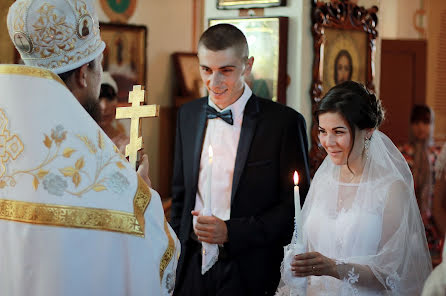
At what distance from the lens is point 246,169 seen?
371cm

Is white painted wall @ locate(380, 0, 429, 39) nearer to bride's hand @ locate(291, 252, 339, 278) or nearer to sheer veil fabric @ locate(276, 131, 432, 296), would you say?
sheer veil fabric @ locate(276, 131, 432, 296)

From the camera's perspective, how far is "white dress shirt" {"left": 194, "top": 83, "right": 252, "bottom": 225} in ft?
12.3

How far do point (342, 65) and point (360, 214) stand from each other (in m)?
2.03

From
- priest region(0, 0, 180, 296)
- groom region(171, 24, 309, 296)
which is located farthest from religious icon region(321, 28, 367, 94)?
priest region(0, 0, 180, 296)

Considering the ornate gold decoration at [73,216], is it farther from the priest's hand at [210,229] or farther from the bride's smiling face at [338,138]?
the bride's smiling face at [338,138]

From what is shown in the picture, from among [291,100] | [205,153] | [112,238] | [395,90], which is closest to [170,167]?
[395,90]

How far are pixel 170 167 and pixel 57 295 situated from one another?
7.56 metres

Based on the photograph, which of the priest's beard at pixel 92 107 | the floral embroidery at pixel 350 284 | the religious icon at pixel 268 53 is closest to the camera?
the priest's beard at pixel 92 107

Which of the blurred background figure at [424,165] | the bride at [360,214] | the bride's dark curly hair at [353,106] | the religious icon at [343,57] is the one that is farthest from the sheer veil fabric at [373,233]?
the blurred background figure at [424,165]

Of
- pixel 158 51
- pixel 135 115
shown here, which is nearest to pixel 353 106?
pixel 135 115

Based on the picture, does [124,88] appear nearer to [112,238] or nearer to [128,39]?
[128,39]

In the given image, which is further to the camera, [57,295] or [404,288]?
[404,288]

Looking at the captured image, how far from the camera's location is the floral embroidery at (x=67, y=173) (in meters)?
2.29

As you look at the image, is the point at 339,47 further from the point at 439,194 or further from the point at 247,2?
the point at 439,194
